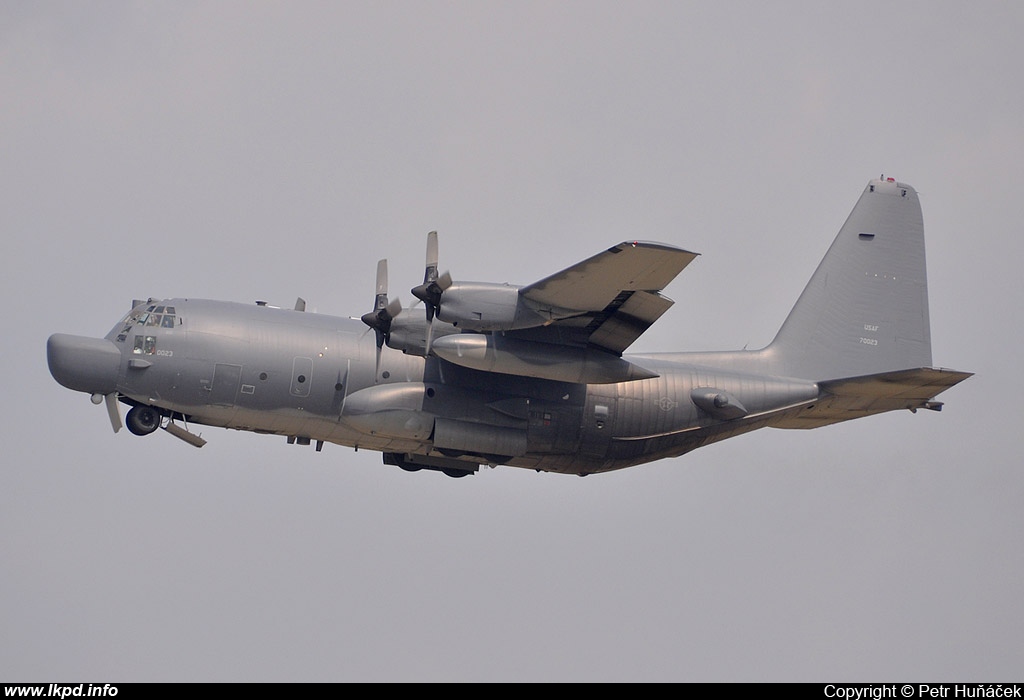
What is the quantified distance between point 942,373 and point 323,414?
9.63 meters

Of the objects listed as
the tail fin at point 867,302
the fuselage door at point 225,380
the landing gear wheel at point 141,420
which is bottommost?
the landing gear wheel at point 141,420

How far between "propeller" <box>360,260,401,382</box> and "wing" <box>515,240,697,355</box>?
189cm

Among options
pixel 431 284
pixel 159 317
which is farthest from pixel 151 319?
pixel 431 284

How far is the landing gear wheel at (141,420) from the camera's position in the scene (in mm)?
20328

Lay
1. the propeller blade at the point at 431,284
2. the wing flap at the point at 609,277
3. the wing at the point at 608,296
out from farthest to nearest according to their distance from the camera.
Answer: the propeller blade at the point at 431,284
the wing at the point at 608,296
the wing flap at the point at 609,277

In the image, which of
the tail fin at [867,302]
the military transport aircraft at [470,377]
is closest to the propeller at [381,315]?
the military transport aircraft at [470,377]

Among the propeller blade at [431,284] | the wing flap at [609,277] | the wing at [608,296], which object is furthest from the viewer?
the propeller blade at [431,284]

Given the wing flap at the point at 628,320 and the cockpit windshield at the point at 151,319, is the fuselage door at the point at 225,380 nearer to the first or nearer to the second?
the cockpit windshield at the point at 151,319

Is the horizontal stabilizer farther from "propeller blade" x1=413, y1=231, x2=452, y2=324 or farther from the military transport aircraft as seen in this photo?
"propeller blade" x1=413, y1=231, x2=452, y2=324

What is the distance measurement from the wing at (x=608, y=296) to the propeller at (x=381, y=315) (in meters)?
1.89

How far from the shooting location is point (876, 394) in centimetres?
2231

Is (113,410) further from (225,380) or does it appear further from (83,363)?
(225,380)

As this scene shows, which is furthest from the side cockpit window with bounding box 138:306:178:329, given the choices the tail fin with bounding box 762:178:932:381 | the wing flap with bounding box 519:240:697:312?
the tail fin with bounding box 762:178:932:381

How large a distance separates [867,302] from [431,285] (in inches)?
346
